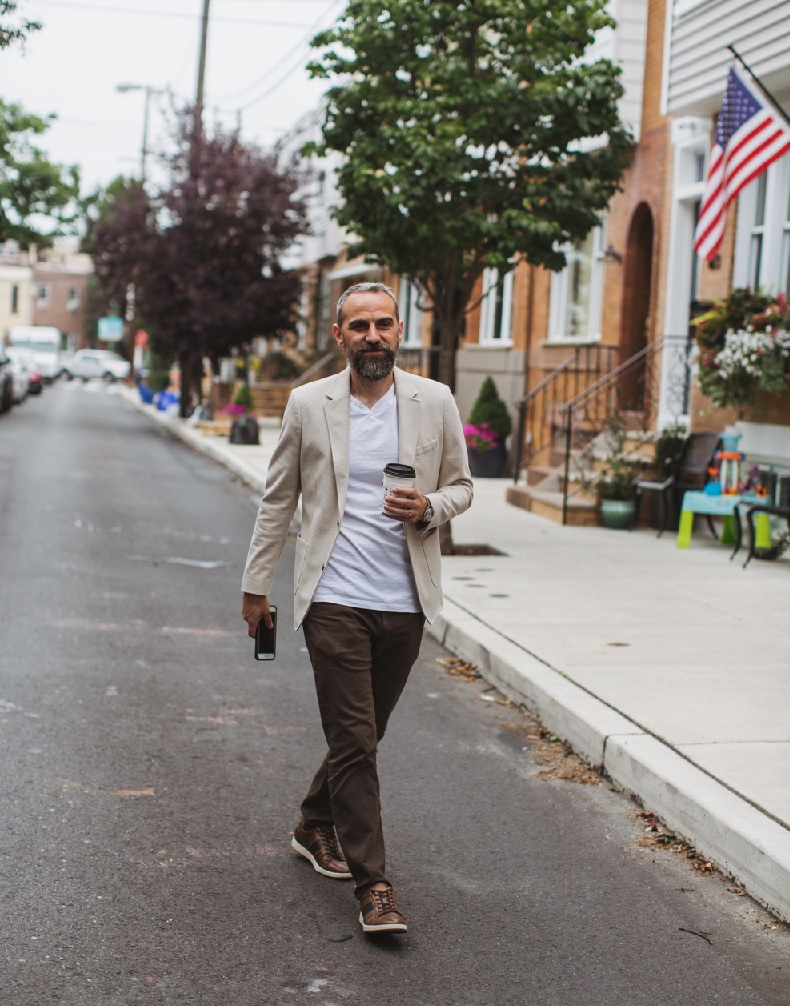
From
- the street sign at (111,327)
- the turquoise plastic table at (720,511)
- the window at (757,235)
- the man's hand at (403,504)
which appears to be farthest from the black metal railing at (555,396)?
the street sign at (111,327)

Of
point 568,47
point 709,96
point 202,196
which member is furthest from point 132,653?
point 202,196

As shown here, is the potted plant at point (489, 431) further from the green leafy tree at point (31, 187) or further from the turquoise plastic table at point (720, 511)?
the green leafy tree at point (31, 187)

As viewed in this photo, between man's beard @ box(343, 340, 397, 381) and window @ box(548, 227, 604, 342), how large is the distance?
14.5 meters

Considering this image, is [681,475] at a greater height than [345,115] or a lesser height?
lesser

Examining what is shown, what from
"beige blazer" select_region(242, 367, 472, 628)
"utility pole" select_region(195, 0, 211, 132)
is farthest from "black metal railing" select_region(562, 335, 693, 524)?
"utility pole" select_region(195, 0, 211, 132)

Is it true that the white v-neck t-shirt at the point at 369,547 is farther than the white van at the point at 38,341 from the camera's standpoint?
No

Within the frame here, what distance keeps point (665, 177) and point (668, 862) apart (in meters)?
13.2

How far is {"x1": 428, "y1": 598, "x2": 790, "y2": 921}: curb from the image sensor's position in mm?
4727

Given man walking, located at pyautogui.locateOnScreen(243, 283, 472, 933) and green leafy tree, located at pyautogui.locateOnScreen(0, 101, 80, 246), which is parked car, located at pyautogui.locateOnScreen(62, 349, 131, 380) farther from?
man walking, located at pyautogui.locateOnScreen(243, 283, 472, 933)

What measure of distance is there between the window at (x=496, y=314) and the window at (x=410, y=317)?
455 cm

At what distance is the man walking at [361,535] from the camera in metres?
4.37

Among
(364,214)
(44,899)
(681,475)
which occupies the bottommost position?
(44,899)

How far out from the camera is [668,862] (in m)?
5.05

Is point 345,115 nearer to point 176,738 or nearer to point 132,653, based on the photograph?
point 132,653
